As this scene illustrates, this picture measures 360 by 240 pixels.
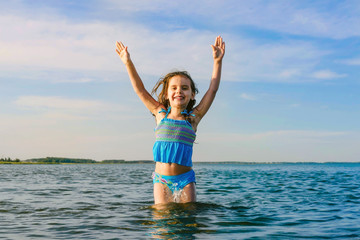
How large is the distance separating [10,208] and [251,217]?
537 cm

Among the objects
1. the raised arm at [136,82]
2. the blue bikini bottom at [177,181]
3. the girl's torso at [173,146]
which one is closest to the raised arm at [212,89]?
the girl's torso at [173,146]

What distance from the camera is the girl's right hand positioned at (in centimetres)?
704

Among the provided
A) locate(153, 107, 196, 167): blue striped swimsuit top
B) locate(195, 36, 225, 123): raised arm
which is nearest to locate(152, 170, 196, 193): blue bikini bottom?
locate(153, 107, 196, 167): blue striped swimsuit top

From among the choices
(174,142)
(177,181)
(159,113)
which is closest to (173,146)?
(174,142)

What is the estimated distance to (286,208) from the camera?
874cm

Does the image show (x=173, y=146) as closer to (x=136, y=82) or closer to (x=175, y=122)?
(x=175, y=122)


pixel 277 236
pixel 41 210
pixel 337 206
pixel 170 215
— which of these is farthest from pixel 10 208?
pixel 337 206

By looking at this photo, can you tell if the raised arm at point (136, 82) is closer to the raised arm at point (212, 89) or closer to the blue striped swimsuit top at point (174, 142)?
the blue striped swimsuit top at point (174, 142)

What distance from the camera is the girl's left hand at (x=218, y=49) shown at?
284 inches

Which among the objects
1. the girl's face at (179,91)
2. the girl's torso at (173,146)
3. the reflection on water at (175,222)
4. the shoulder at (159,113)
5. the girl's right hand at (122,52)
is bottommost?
the reflection on water at (175,222)

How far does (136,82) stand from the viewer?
23.1 ft

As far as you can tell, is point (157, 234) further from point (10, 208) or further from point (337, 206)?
point (337, 206)

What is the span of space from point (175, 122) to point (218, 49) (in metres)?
1.67

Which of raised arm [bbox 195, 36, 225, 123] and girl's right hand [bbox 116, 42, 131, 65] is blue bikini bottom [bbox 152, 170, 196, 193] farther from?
girl's right hand [bbox 116, 42, 131, 65]
